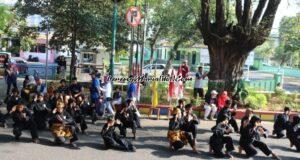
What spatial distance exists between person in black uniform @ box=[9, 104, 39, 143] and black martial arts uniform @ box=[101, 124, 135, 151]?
6.34 ft

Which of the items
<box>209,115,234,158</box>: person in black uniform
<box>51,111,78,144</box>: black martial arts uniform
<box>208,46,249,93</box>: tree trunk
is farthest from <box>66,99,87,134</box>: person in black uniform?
<box>208,46,249,93</box>: tree trunk

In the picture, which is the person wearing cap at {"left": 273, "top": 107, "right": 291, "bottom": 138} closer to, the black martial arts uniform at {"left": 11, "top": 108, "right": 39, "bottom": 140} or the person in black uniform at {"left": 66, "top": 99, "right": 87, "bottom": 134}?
the person in black uniform at {"left": 66, "top": 99, "right": 87, "bottom": 134}

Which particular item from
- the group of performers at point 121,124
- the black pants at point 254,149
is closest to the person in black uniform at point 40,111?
the group of performers at point 121,124

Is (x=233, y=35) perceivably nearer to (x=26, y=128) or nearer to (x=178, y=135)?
(x=178, y=135)

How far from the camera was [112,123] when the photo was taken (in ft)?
40.6

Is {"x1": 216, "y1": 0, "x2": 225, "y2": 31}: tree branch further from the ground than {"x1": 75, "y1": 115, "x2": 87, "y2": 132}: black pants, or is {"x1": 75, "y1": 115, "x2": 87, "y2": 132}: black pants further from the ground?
{"x1": 216, "y1": 0, "x2": 225, "y2": 31}: tree branch

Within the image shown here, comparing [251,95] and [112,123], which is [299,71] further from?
[112,123]

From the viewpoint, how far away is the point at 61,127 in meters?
12.5

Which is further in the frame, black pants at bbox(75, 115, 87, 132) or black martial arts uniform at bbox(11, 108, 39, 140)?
black pants at bbox(75, 115, 87, 132)

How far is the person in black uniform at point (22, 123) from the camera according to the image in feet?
41.1

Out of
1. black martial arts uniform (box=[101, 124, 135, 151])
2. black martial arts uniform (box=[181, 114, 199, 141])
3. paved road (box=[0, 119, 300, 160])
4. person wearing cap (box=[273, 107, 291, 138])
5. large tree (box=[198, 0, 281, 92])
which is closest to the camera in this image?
paved road (box=[0, 119, 300, 160])

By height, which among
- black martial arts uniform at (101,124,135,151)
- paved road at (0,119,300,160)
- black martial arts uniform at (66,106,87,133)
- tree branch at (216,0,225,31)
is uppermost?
tree branch at (216,0,225,31)

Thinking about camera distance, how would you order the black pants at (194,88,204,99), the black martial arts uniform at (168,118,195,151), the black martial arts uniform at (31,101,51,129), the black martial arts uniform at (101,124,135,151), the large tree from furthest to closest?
the black pants at (194,88,204,99), the large tree, the black martial arts uniform at (31,101,51,129), the black martial arts uniform at (168,118,195,151), the black martial arts uniform at (101,124,135,151)

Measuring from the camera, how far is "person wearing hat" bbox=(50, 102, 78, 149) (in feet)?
40.6
